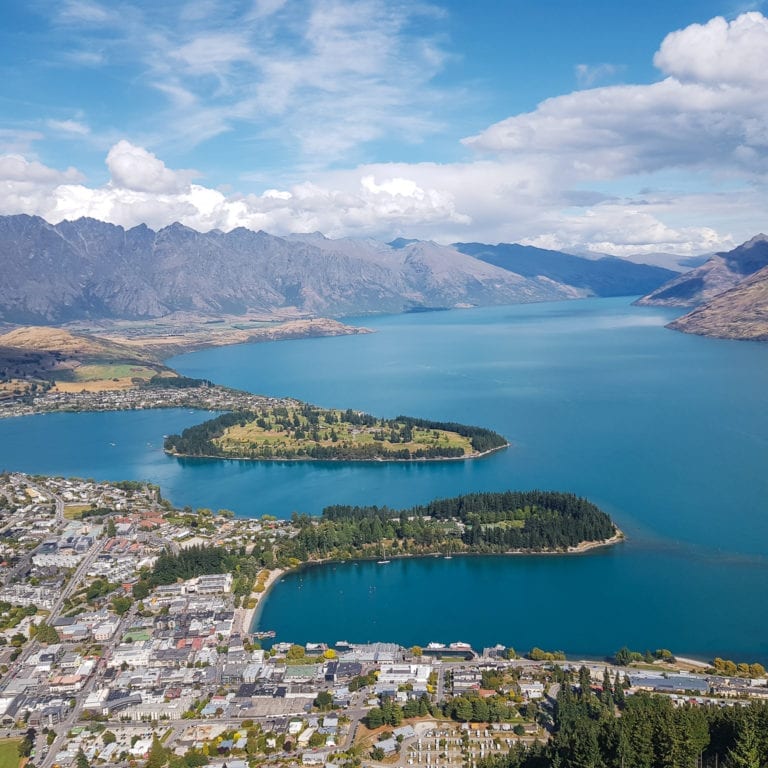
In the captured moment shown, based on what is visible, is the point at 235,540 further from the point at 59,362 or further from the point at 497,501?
the point at 59,362

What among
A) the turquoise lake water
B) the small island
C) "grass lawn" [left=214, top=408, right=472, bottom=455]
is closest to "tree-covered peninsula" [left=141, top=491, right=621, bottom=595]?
the small island

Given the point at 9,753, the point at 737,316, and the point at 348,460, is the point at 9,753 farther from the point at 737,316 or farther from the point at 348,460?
the point at 737,316

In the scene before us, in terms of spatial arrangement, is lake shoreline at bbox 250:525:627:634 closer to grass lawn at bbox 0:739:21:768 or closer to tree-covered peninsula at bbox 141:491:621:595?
tree-covered peninsula at bbox 141:491:621:595

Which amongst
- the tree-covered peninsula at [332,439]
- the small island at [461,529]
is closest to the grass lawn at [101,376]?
the tree-covered peninsula at [332,439]

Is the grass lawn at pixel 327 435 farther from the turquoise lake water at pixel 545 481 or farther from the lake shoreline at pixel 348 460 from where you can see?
the turquoise lake water at pixel 545 481

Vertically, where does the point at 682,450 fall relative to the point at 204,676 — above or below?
above

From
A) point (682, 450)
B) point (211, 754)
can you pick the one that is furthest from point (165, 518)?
point (682, 450)
